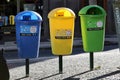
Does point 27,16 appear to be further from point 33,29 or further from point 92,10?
point 92,10

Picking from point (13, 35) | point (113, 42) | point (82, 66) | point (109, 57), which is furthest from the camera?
point (13, 35)

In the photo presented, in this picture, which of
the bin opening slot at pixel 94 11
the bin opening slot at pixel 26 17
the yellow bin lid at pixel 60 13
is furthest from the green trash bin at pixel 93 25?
the bin opening slot at pixel 26 17

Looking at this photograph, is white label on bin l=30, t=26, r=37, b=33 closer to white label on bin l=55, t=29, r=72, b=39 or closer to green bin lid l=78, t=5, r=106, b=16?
white label on bin l=55, t=29, r=72, b=39

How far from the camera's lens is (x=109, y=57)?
1257 cm

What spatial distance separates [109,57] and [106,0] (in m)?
9.14

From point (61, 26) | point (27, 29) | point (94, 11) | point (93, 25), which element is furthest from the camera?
point (94, 11)

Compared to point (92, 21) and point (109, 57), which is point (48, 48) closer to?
point (109, 57)

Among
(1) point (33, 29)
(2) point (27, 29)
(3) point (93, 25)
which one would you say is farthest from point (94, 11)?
(2) point (27, 29)

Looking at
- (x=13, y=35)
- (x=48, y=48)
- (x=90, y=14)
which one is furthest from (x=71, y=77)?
(x=13, y=35)

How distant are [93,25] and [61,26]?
731 millimetres

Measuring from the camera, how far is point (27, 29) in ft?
A: 29.9

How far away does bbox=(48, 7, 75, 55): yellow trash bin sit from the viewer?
9305 mm

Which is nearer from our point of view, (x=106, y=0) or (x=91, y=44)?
(x=91, y=44)

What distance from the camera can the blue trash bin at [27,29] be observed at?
9094 millimetres
